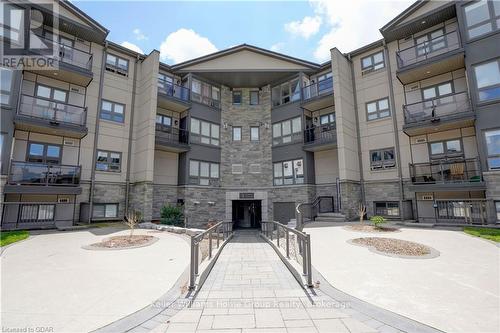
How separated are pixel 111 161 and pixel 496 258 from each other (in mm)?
20569

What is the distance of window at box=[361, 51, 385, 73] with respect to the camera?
18266 mm

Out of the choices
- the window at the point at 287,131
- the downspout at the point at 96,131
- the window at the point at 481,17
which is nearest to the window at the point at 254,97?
the window at the point at 287,131

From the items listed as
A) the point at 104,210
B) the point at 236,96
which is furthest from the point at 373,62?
the point at 104,210

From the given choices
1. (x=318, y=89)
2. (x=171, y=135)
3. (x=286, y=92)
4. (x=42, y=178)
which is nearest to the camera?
(x=42, y=178)

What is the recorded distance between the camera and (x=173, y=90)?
19781mm

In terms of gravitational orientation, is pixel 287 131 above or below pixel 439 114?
above

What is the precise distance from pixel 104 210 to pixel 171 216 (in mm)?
4674

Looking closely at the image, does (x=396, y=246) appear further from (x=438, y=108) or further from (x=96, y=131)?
(x=96, y=131)

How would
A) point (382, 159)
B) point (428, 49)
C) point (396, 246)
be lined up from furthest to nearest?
1. point (382, 159)
2. point (428, 49)
3. point (396, 246)

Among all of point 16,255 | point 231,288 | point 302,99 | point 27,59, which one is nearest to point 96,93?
point 27,59

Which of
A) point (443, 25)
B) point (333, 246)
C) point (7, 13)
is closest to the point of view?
point (333, 246)

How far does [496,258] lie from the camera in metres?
7.25

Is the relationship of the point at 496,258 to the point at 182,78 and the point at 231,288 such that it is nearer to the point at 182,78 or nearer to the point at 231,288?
the point at 231,288

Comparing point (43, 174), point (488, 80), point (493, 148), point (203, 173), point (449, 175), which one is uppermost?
point (488, 80)
